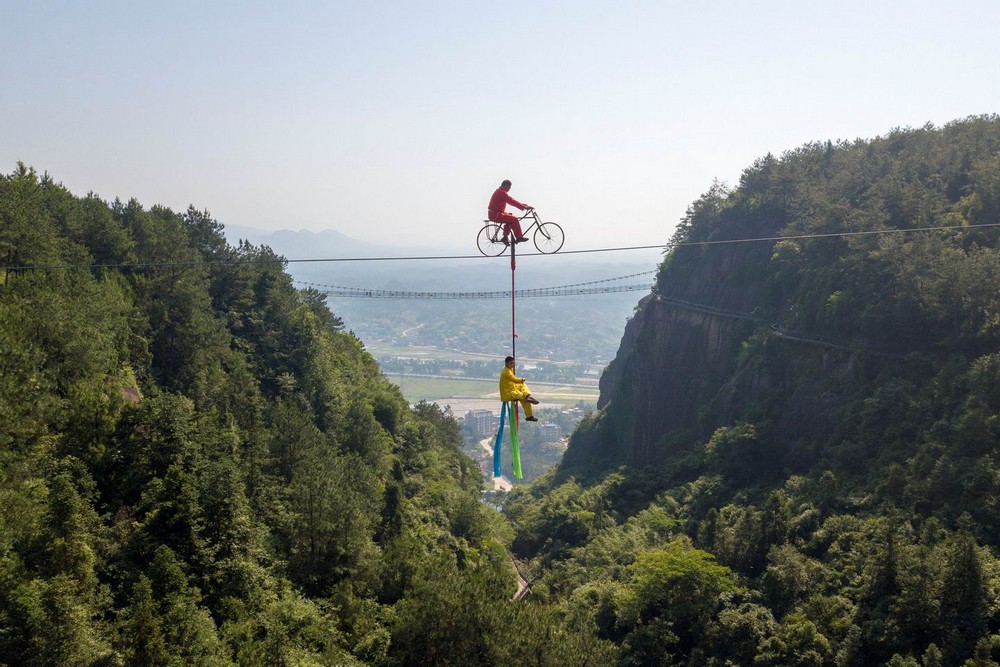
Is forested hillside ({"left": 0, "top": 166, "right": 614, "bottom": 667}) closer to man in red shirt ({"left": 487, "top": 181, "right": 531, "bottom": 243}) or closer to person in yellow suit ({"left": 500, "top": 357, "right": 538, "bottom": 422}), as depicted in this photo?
person in yellow suit ({"left": 500, "top": 357, "right": 538, "bottom": 422})

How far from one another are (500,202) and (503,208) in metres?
0.16

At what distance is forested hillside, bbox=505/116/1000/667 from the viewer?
2458 centimetres

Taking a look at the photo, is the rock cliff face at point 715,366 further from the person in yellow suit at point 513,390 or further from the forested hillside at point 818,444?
the person in yellow suit at point 513,390

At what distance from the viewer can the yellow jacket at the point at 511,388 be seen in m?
15.1

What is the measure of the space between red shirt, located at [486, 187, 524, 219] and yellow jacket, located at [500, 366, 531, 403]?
13.3ft

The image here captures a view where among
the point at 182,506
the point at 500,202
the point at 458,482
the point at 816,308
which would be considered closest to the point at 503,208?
the point at 500,202

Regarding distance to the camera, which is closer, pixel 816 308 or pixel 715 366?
pixel 816 308

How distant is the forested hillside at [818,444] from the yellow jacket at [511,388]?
9604mm

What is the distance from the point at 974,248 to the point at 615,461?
37.2 metres

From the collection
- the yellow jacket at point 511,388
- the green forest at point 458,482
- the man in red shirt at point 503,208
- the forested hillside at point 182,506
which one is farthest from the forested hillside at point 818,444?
the yellow jacket at point 511,388

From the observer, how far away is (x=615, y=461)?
67.9m

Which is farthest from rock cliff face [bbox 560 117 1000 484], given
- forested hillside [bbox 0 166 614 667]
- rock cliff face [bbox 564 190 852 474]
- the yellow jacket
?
forested hillside [bbox 0 166 614 667]

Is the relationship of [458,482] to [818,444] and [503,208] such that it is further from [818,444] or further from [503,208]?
[503,208]

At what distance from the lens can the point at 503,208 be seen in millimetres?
17250
